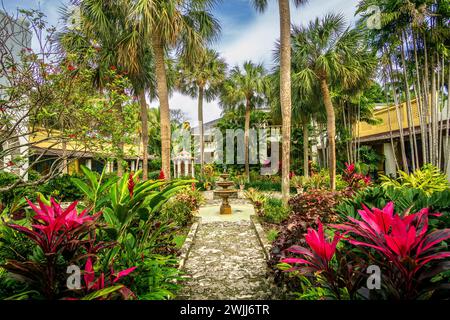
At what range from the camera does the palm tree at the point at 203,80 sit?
1842 centimetres

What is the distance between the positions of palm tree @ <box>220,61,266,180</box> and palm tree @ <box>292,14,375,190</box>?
22.9ft

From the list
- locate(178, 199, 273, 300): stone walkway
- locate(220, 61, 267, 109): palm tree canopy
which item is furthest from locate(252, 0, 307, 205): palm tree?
locate(220, 61, 267, 109): palm tree canopy

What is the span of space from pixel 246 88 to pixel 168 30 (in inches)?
428

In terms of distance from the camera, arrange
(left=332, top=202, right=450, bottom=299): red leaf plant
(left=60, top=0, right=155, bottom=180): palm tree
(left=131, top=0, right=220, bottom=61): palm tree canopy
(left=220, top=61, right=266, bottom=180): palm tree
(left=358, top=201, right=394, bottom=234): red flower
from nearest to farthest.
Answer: (left=332, top=202, right=450, bottom=299): red leaf plant
(left=358, top=201, right=394, bottom=234): red flower
(left=131, top=0, right=220, bottom=61): palm tree canopy
(left=60, top=0, right=155, bottom=180): palm tree
(left=220, top=61, right=266, bottom=180): palm tree

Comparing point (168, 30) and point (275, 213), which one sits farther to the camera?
point (168, 30)

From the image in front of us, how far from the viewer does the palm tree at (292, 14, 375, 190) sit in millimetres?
10359

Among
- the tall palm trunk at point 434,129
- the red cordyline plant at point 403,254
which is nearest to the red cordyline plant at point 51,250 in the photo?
the red cordyline plant at point 403,254

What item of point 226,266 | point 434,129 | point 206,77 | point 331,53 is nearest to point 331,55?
point 331,53

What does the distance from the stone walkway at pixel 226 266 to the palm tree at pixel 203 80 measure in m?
11.7

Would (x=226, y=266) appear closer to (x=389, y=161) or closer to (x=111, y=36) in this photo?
(x=111, y=36)

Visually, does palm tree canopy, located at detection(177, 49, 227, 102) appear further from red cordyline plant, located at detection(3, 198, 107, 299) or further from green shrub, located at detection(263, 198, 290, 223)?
red cordyline plant, located at detection(3, 198, 107, 299)

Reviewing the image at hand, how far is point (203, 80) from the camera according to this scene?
18.5 metres
